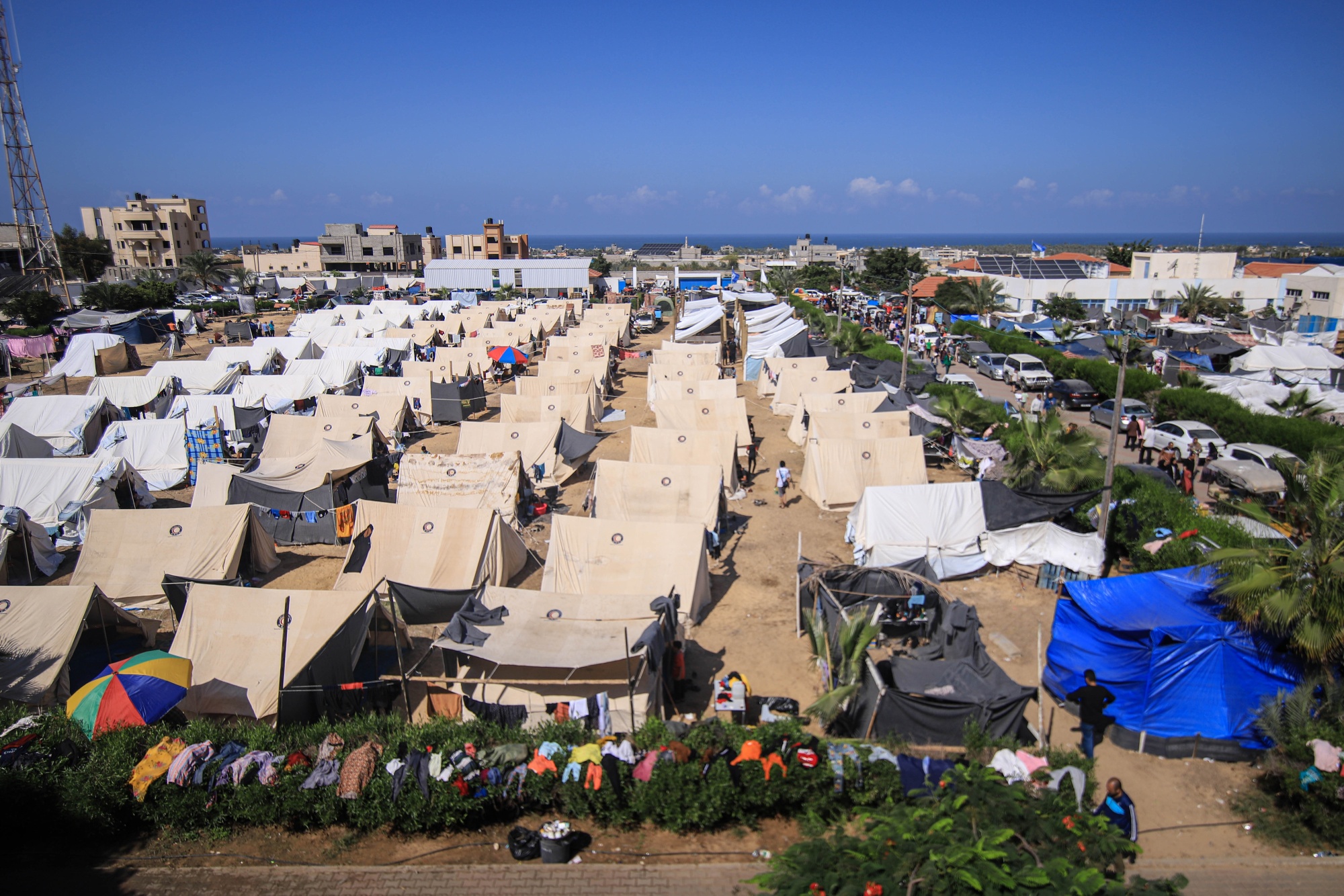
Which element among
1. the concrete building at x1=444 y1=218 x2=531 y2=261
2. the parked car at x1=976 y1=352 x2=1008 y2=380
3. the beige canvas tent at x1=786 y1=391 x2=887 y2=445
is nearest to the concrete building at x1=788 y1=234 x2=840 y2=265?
the concrete building at x1=444 y1=218 x2=531 y2=261

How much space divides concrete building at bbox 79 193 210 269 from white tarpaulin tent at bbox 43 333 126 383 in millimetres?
55047

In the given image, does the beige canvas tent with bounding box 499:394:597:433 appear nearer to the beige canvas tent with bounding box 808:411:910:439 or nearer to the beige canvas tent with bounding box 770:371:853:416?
the beige canvas tent with bounding box 808:411:910:439

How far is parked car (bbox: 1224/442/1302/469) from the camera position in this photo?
18547 mm

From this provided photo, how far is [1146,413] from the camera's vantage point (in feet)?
81.4

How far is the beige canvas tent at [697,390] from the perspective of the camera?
24930 mm

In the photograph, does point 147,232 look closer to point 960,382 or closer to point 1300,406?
point 960,382

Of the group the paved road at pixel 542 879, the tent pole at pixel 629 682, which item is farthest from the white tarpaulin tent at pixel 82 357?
the tent pole at pixel 629 682

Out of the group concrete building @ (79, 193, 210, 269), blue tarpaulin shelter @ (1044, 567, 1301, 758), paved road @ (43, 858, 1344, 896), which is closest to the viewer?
paved road @ (43, 858, 1344, 896)

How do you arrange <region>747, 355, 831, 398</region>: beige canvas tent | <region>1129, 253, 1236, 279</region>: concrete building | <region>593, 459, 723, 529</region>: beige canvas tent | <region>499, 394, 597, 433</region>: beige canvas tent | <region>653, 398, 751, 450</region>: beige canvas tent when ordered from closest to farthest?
1. <region>593, 459, 723, 529</region>: beige canvas tent
2. <region>653, 398, 751, 450</region>: beige canvas tent
3. <region>499, 394, 597, 433</region>: beige canvas tent
4. <region>747, 355, 831, 398</region>: beige canvas tent
5. <region>1129, 253, 1236, 279</region>: concrete building

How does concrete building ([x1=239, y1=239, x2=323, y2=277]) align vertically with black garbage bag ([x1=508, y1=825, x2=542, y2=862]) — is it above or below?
above

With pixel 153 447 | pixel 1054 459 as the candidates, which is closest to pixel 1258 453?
pixel 1054 459

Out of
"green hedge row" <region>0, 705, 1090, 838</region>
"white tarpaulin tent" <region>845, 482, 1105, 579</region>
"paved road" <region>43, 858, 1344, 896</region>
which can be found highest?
"white tarpaulin tent" <region>845, 482, 1105, 579</region>

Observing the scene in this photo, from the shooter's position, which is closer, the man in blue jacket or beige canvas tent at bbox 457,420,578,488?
the man in blue jacket

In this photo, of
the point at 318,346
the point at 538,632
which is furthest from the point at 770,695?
the point at 318,346
